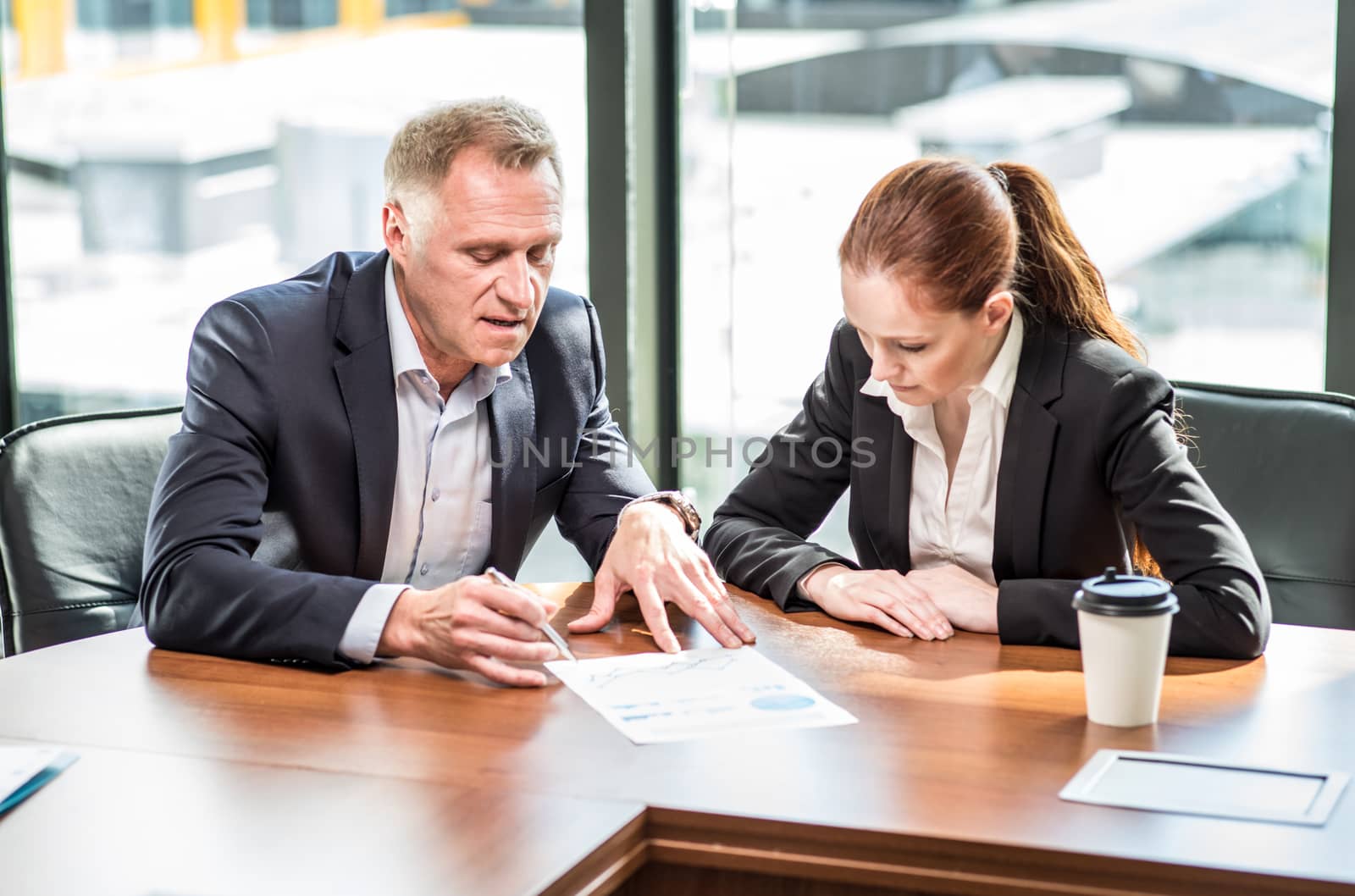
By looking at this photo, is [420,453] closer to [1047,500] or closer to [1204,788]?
[1047,500]

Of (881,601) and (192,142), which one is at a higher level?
(192,142)

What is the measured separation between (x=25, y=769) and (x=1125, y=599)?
1.08 m

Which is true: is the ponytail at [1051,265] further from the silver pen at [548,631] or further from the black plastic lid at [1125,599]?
the silver pen at [548,631]

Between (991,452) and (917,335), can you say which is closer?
(917,335)

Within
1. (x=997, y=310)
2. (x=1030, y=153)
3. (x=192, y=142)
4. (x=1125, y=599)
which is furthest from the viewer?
(x=192, y=142)

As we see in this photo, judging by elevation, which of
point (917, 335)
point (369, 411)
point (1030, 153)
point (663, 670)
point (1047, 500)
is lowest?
point (663, 670)

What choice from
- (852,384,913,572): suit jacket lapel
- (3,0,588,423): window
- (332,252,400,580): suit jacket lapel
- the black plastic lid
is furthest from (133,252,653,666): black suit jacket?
(3,0,588,423): window

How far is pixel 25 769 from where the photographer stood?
1.33 metres

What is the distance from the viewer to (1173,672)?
1619 mm

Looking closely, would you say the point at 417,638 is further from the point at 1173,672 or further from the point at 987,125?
the point at 987,125

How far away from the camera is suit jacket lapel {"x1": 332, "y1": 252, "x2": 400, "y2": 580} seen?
1985 millimetres

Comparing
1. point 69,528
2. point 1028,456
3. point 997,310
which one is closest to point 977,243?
point 997,310

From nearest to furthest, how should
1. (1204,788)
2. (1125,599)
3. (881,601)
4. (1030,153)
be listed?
(1204,788), (1125,599), (881,601), (1030,153)

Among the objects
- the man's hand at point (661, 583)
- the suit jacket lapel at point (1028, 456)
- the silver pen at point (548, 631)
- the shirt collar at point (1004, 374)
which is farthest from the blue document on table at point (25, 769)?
the suit jacket lapel at point (1028, 456)
